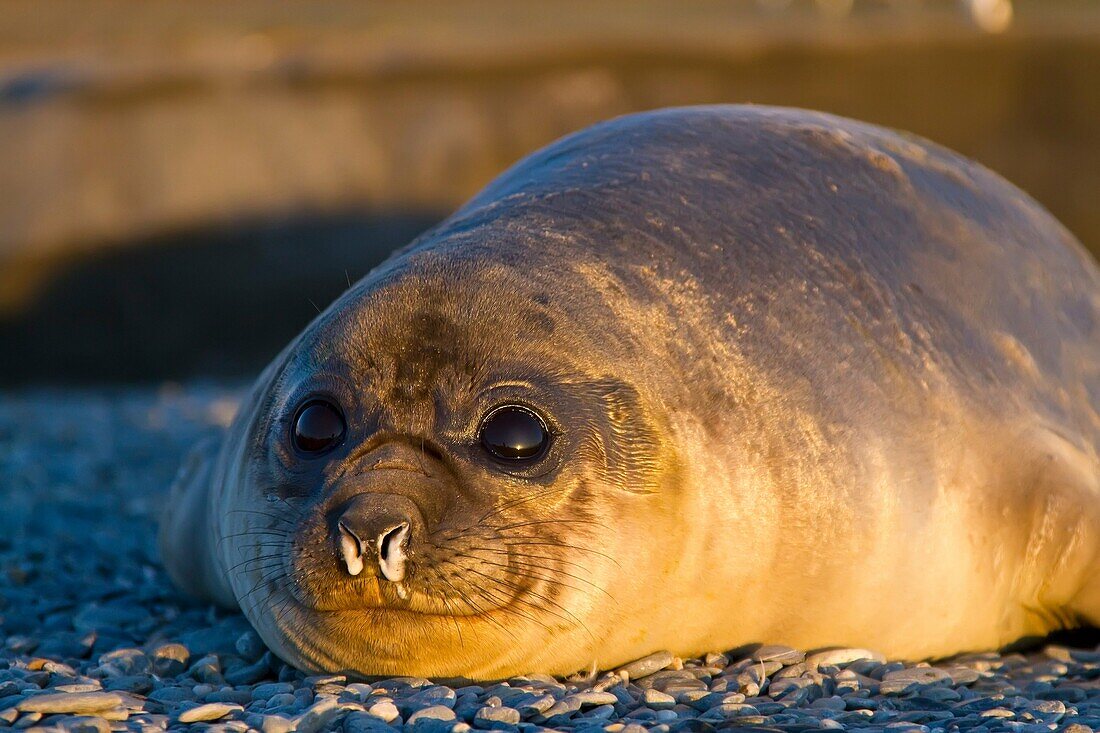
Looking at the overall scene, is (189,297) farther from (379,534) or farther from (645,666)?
(379,534)

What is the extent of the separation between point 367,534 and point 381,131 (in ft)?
22.1

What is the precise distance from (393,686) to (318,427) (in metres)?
0.54

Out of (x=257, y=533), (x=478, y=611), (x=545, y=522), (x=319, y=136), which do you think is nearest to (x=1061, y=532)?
(x=545, y=522)

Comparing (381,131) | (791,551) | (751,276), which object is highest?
(381,131)

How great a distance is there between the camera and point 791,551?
10.7 ft

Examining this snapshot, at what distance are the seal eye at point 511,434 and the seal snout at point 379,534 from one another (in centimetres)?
22

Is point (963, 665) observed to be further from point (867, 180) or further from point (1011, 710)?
point (867, 180)

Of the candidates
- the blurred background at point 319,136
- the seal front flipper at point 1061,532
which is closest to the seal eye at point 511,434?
the seal front flipper at point 1061,532

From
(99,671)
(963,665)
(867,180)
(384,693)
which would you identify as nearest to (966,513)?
(963,665)

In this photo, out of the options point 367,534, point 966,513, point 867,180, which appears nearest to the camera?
point 367,534

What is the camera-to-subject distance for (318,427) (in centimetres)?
306

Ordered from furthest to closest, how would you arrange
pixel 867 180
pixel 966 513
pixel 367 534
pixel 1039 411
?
pixel 867 180, pixel 1039 411, pixel 966 513, pixel 367 534

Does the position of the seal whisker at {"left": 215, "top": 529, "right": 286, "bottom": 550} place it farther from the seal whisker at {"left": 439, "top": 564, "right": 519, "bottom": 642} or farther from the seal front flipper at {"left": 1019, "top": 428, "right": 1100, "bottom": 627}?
the seal front flipper at {"left": 1019, "top": 428, "right": 1100, "bottom": 627}

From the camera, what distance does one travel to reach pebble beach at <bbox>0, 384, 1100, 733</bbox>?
111 inches
